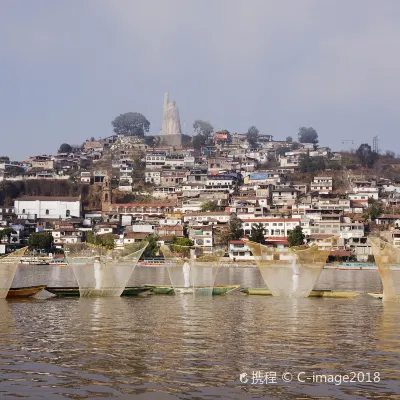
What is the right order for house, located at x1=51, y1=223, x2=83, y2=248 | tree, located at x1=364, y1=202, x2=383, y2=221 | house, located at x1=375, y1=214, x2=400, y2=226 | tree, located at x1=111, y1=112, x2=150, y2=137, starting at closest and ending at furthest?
house, located at x1=51, y1=223, x2=83, y2=248 < house, located at x1=375, y1=214, x2=400, y2=226 < tree, located at x1=364, y1=202, x2=383, y2=221 < tree, located at x1=111, y1=112, x2=150, y2=137

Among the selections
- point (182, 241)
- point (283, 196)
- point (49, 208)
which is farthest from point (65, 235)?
point (283, 196)

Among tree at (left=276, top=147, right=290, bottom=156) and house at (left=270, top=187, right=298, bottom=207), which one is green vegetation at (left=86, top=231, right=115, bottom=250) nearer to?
house at (left=270, top=187, right=298, bottom=207)

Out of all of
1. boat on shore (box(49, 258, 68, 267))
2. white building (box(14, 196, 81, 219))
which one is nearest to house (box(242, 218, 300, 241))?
boat on shore (box(49, 258, 68, 267))

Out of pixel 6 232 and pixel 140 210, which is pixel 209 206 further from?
pixel 6 232

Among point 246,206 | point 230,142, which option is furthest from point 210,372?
point 230,142

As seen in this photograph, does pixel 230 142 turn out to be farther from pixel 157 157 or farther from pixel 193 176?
pixel 193 176

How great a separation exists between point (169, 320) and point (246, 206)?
73.9 metres

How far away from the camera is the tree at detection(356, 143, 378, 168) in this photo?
425 feet

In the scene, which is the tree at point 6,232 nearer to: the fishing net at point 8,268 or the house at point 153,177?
the house at point 153,177

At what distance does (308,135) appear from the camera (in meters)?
166

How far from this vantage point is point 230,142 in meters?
152

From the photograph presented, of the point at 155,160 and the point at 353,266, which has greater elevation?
the point at 155,160

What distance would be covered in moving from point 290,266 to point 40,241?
58.0 metres

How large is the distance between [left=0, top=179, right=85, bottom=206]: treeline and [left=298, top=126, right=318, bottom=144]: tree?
232ft
